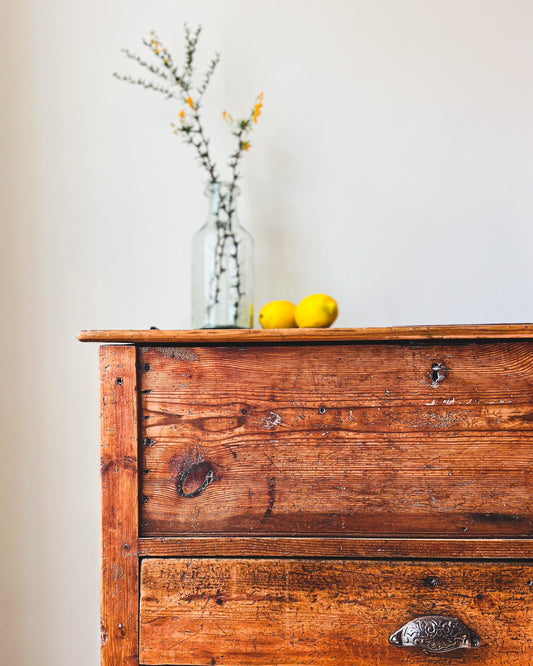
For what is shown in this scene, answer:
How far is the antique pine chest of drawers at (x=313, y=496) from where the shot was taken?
2.29 ft

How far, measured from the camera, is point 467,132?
1136mm

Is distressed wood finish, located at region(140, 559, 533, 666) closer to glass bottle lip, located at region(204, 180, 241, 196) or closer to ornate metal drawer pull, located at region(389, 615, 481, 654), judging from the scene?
ornate metal drawer pull, located at region(389, 615, 481, 654)

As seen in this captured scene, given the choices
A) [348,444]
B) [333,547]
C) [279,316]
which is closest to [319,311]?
[279,316]

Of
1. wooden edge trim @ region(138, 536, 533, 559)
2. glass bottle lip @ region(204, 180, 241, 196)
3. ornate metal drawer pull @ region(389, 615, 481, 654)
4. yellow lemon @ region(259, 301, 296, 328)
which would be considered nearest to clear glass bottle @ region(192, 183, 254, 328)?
glass bottle lip @ region(204, 180, 241, 196)

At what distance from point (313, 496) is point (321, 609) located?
5.7 inches

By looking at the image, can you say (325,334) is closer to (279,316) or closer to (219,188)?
(279,316)

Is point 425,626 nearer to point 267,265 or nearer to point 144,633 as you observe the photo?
point 144,633

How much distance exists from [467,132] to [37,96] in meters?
0.93

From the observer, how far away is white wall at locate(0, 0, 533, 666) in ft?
3.71

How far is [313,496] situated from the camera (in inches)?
28.0

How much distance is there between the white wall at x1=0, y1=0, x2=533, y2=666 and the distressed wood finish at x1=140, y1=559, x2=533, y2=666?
1.61ft

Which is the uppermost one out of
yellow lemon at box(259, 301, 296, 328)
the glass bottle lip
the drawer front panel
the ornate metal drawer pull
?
the glass bottle lip

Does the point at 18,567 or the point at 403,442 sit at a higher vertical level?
the point at 403,442

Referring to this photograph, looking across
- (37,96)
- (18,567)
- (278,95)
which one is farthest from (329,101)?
(18,567)
